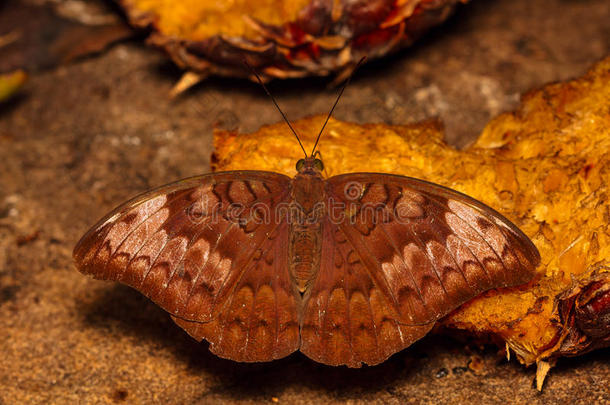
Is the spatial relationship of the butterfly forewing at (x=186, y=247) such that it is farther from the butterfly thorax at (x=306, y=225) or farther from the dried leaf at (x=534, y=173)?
the dried leaf at (x=534, y=173)

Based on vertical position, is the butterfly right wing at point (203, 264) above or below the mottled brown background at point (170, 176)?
above

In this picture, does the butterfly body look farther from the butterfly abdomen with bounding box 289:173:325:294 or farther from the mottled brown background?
the mottled brown background

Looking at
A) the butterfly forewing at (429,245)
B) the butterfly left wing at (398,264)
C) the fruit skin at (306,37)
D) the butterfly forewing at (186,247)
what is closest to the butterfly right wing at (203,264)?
the butterfly forewing at (186,247)

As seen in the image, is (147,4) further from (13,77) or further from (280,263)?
(280,263)

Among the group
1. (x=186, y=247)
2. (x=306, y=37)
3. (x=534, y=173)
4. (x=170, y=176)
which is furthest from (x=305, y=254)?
(x=170, y=176)

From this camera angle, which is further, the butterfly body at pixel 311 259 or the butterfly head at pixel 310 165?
the butterfly head at pixel 310 165

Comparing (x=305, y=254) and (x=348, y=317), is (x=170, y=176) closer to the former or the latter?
(x=305, y=254)

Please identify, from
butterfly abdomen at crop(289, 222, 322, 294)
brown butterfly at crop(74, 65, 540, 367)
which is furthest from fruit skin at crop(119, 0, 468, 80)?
butterfly abdomen at crop(289, 222, 322, 294)

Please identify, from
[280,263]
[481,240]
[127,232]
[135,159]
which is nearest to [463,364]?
[481,240]
